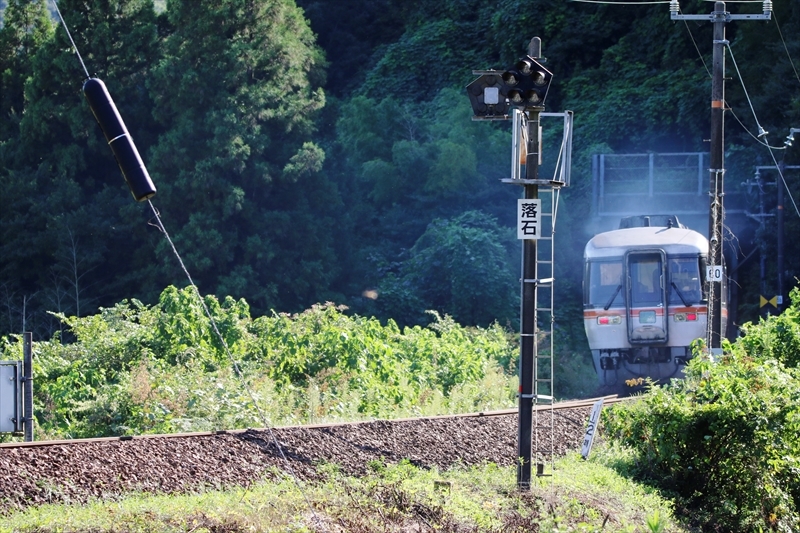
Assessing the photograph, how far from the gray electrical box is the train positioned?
1272 cm

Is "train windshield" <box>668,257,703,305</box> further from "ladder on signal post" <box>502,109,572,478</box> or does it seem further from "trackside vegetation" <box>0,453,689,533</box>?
"ladder on signal post" <box>502,109,572,478</box>

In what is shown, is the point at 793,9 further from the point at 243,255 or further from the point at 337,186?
the point at 243,255

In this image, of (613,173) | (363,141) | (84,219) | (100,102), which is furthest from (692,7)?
(100,102)

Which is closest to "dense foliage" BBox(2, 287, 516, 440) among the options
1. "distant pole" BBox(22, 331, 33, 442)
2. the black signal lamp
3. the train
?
"distant pole" BBox(22, 331, 33, 442)

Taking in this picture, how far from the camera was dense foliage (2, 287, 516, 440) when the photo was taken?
12.7 metres

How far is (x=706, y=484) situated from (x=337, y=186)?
23146 millimetres

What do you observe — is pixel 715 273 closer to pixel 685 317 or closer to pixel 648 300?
pixel 685 317

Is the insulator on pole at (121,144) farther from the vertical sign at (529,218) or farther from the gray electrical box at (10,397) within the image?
the vertical sign at (529,218)

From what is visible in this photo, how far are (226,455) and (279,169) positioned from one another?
2189 centimetres

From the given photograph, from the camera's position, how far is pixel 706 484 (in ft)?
36.4

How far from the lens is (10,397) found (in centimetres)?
1016

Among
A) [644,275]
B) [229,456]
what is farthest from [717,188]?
[229,456]

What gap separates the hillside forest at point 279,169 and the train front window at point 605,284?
742cm

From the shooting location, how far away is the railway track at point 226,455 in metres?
8.98
